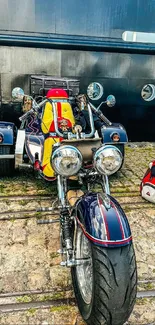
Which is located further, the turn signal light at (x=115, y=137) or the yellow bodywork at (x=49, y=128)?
the turn signal light at (x=115, y=137)

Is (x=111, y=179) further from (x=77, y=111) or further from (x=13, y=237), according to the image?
(x=13, y=237)

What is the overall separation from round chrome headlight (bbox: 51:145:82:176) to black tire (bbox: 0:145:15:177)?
92.9 inches

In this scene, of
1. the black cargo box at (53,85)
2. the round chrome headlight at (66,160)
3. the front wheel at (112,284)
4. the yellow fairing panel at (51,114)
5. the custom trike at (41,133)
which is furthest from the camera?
the black cargo box at (53,85)

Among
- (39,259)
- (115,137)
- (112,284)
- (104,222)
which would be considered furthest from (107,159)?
(115,137)

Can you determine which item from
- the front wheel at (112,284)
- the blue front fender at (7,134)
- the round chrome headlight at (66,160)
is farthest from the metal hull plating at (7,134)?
the front wheel at (112,284)

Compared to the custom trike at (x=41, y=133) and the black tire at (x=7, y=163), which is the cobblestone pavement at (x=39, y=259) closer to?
the black tire at (x=7, y=163)

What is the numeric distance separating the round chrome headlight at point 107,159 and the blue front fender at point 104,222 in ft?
0.79

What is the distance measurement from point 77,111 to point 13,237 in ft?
7.54

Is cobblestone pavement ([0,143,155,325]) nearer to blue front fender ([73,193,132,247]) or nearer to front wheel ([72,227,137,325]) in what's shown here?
front wheel ([72,227,137,325])

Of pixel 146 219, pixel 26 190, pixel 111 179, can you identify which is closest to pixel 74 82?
pixel 111 179

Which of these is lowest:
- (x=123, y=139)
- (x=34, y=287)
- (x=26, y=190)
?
(x=34, y=287)

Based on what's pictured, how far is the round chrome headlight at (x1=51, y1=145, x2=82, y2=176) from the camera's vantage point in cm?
229

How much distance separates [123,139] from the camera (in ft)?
15.8

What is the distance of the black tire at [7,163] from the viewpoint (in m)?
4.52
